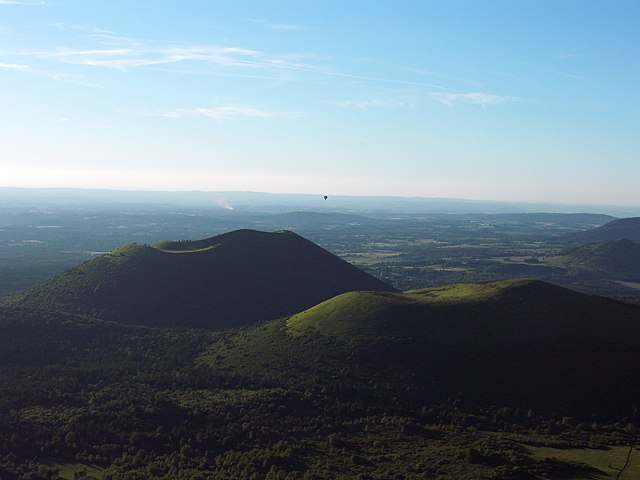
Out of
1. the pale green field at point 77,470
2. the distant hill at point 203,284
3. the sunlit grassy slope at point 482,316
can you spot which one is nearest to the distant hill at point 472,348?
the sunlit grassy slope at point 482,316

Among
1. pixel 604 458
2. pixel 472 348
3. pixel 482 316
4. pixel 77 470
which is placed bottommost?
pixel 77 470

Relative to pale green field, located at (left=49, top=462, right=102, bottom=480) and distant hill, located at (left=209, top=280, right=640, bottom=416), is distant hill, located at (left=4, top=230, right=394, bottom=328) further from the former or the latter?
pale green field, located at (left=49, top=462, right=102, bottom=480)

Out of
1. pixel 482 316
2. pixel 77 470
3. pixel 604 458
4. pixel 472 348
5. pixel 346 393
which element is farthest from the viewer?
pixel 482 316

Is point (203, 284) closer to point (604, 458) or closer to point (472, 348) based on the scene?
point (472, 348)

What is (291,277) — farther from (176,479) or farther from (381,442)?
(176,479)

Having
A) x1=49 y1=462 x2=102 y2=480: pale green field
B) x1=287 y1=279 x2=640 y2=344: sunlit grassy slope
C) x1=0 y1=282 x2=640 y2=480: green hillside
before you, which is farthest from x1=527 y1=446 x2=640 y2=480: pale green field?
x1=49 y1=462 x2=102 y2=480: pale green field

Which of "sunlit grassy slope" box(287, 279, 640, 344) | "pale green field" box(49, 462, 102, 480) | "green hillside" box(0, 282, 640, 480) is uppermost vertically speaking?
"sunlit grassy slope" box(287, 279, 640, 344)

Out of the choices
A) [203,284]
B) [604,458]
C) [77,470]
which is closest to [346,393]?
[604,458]

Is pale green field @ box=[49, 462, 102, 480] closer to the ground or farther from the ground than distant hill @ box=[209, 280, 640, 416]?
closer to the ground
